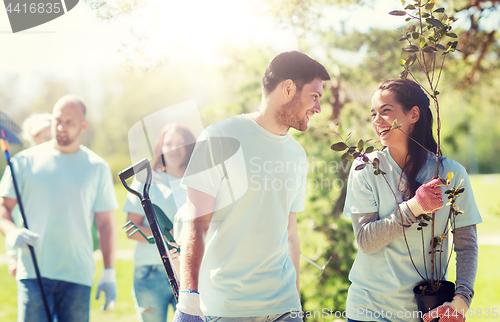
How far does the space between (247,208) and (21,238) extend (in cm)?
141

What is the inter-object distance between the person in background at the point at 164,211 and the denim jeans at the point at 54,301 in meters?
0.31

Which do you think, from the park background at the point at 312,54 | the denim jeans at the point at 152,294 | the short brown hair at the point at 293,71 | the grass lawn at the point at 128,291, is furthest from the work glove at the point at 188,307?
the grass lawn at the point at 128,291

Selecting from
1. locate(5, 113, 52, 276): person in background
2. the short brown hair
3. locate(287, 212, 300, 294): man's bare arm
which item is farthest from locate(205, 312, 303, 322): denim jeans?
locate(5, 113, 52, 276): person in background

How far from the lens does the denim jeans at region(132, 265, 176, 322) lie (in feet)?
7.28

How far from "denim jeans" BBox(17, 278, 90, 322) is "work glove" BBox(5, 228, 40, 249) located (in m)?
0.21

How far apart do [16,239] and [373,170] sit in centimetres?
187

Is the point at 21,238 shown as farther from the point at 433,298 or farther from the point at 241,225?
the point at 433,298

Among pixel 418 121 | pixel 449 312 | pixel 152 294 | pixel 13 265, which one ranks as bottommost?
pixel 152 294

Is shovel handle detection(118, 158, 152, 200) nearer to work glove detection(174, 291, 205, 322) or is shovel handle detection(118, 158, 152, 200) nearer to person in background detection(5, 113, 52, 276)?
work glove detection(174, 291, 205, 322)

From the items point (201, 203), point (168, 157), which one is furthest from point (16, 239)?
point (201, 203)

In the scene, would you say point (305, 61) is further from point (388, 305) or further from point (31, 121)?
point (31, 121)

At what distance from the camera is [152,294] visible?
7.31 feet

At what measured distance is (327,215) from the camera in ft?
10.1

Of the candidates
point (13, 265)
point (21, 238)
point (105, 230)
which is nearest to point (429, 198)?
point (105, 230)
